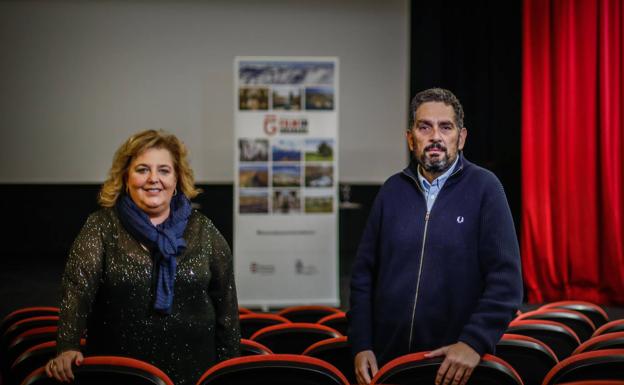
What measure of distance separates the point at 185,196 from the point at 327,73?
13.9 ft

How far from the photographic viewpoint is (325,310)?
12.8 feet

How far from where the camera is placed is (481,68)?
755 cm

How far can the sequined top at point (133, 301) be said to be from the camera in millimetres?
2156

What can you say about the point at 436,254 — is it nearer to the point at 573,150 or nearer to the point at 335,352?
the point at 335,352

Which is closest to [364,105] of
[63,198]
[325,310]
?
[63,198]

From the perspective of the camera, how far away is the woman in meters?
2.18

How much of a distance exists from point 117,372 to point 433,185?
44.6 inches

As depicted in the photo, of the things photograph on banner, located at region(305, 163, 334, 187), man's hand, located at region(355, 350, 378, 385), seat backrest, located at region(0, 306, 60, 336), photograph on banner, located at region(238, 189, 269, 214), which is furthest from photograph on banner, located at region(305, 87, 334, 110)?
man's hand, located at region(355, 350, 378, 385)

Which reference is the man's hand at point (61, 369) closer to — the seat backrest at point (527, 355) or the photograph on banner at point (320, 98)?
the seat backrest at point (527, 355)

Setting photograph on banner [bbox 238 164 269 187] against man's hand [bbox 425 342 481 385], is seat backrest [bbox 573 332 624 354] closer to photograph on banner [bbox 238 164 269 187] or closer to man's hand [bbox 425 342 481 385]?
man's hand [bbox 425 342 481 385]

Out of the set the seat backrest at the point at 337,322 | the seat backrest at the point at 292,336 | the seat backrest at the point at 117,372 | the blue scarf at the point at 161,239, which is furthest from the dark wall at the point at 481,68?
the seat backrest at the point at 117,372

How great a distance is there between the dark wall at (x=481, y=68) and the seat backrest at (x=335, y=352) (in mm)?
5107

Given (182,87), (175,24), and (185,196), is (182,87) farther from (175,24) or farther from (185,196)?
(185,196)

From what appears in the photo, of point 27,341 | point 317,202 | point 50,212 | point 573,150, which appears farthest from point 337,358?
point 50,212
